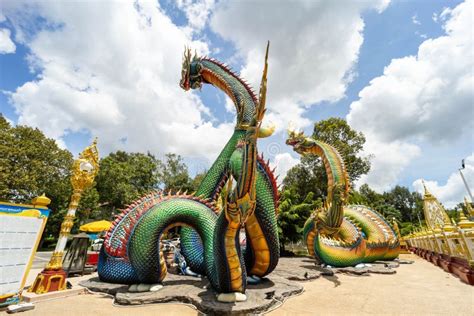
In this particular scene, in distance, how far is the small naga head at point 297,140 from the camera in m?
10.5

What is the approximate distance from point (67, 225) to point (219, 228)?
378 cm

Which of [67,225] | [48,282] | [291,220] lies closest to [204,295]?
[48,282]

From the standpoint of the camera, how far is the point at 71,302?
4.69 metres

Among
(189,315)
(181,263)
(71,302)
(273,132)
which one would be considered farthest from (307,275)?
(71,302)

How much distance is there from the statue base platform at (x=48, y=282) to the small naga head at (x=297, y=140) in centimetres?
889

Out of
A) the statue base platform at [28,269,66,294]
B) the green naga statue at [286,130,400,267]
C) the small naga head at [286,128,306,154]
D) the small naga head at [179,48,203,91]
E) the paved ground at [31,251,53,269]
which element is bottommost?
the statue base platform at [28,269,66,294]

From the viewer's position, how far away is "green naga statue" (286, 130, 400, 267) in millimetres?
8391

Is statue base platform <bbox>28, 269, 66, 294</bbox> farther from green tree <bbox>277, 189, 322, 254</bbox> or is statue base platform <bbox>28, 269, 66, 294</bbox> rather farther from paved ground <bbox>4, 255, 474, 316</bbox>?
green tree <bbox>277, 189, 322, 254</bbox>

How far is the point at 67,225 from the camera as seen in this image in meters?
5.54

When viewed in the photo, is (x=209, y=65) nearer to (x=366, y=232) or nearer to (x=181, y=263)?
(x=181, y=263)

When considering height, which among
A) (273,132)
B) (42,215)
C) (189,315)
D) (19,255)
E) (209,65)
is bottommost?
(189,315)

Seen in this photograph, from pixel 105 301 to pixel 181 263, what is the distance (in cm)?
272

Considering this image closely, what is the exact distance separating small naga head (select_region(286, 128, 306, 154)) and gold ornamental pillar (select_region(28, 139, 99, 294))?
7.55 metres

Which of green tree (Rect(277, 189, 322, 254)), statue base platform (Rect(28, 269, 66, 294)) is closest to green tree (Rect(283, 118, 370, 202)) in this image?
green tree (Rect(277, 189, 322, 254))
